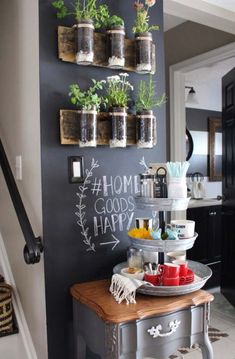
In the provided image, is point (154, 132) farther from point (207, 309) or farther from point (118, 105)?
point (207, 309)

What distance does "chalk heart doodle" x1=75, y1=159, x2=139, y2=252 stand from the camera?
1904mm

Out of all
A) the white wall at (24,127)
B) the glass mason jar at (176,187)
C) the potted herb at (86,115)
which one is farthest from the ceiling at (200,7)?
the glass mason jar at (176,187)

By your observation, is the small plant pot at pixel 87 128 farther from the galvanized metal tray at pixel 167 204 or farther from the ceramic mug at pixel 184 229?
the ceramic mug at pixel 184 229

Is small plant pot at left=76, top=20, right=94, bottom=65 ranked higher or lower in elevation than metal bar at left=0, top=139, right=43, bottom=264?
higher

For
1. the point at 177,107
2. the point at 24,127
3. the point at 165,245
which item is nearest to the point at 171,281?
the point at 165,245

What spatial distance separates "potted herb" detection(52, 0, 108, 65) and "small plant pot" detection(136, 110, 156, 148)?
0.38 m

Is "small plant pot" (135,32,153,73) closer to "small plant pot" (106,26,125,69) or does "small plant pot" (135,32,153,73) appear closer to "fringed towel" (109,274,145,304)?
"small plant pot" (106,26,125,69)

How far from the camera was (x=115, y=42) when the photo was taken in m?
1.82

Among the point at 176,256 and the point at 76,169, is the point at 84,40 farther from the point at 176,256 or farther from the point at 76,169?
the point at 176,256

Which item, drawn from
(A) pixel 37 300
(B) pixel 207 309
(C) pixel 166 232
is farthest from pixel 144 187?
(A) pixel 37 300

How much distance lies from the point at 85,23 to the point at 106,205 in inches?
36.3

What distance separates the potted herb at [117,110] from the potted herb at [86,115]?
9 cm

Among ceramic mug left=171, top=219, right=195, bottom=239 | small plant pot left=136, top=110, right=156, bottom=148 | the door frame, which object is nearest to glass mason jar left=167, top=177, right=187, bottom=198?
ceramic mug left=171, top=219, right=195, bottom=239

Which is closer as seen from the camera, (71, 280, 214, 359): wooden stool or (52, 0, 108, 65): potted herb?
(71, 280, 214, 359): wooden stool
